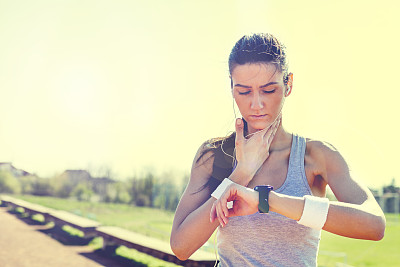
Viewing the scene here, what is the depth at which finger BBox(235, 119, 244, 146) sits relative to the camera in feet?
5.85

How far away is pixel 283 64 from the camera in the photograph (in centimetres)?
184

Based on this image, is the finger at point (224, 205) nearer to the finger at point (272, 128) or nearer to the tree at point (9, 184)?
the finger at point (272, 128)

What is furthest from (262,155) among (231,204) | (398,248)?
(398,248)

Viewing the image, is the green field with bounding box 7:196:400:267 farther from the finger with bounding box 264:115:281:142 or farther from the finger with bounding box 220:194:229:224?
the finger with bounding box 220:194:229:224

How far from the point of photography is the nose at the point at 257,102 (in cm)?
176

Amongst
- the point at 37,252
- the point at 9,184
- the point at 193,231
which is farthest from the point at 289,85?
the point at 9,184

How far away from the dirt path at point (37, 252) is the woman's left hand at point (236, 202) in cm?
856

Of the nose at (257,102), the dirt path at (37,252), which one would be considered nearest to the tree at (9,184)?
the dirt path at (37,252)

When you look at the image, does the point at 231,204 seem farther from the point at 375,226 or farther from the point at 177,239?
the point at 375,226

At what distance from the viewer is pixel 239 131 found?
183 cm

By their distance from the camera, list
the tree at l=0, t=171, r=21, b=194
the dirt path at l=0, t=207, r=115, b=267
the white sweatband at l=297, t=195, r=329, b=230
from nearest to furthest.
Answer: the white sweatband at l=297, t=195, r=329, b=230 < the dirt path at l=0, t=207, r=115, b=267 < the tree at l=0, t=171, r=21, b=194

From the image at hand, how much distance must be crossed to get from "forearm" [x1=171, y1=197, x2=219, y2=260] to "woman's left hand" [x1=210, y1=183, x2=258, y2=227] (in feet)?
0.35

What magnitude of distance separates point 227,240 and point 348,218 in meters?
0.51

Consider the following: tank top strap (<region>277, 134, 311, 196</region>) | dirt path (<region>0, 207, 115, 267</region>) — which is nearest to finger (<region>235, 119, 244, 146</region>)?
tank top strap (<region>277, 134, 311, 196</region>)
